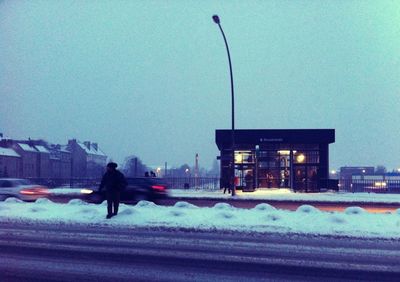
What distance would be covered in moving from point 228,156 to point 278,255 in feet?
98.3

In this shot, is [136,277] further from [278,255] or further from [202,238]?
[202,238]

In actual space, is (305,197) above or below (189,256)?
below

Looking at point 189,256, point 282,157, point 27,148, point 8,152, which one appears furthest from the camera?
point 27,148

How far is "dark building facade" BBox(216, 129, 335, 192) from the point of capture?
37.9m

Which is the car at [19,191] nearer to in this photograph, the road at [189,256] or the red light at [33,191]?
the red light at [33,191]

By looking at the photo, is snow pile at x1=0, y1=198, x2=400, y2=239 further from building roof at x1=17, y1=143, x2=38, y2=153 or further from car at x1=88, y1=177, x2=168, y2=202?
building roof at x1=17, y1=143, x2=38, y2=153

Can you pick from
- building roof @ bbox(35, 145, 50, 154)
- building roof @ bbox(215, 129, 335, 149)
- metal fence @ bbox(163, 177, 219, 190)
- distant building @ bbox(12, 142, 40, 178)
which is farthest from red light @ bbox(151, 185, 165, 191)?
building roof @ bbox(35, 145, 50, 154)

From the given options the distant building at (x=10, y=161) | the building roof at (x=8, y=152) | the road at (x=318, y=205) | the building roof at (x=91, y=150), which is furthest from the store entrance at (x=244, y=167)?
the building roof at (x=91, y=150)

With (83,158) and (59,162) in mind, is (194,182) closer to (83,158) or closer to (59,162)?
(59,162)

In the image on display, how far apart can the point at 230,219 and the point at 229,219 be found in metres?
0.03

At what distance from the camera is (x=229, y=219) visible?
1416 centimetres

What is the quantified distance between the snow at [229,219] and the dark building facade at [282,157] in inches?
853

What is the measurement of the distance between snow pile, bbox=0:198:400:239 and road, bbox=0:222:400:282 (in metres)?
1.00

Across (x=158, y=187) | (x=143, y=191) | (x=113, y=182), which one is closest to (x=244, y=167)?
(x=158, y=187)
